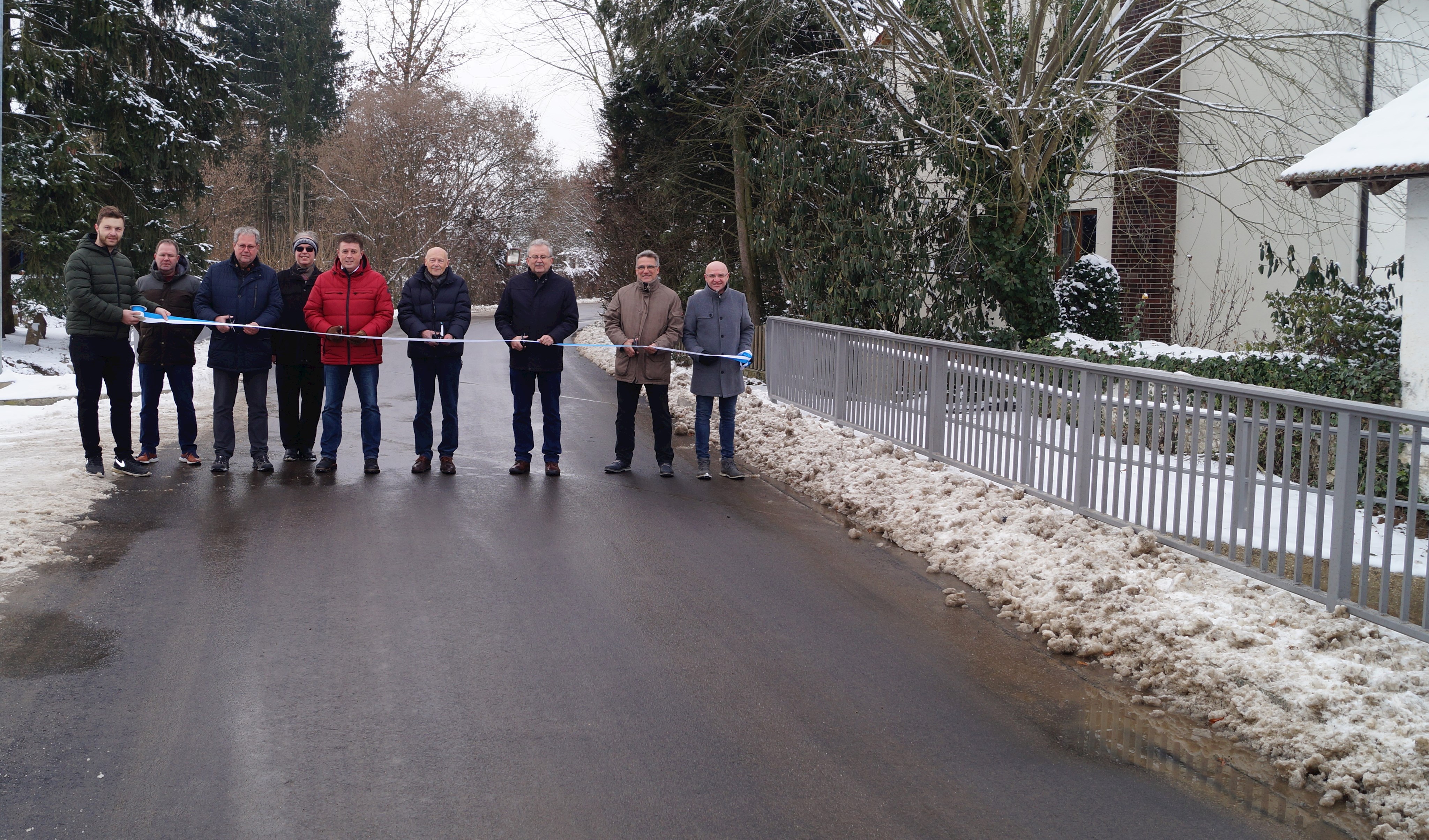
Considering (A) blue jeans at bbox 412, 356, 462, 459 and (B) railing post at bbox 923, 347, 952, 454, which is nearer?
(B) railing post at bbox 923, 347, 952, 454

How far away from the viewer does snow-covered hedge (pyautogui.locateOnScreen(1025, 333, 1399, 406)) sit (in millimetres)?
9430

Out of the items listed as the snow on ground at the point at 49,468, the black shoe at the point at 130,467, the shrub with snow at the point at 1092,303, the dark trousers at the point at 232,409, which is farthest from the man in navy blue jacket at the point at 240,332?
the shrub with snow at the point at 1092,303

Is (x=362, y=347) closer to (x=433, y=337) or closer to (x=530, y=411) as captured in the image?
(x=433, y=337)

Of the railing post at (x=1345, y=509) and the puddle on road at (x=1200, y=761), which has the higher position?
the railing post at (x=1345, y=509)

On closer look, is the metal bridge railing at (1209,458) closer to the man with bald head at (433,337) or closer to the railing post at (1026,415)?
the railing post at (1026,415)

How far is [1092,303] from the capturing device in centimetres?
1664

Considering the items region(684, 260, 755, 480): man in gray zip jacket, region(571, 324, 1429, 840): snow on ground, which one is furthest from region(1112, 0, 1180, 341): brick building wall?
region(571, 324, 1429, 840): snow on ground

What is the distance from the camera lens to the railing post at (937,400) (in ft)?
33.6

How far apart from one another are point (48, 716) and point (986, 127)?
13.3 m

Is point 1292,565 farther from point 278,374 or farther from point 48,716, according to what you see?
point 278,374

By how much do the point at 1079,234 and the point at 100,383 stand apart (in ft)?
49.4

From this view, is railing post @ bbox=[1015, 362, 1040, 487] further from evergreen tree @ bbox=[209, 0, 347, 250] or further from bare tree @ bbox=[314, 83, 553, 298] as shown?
evergreen tree @ bbox=[209, 0, 347, 250]

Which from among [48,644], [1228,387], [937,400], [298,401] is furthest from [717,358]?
[48,644]

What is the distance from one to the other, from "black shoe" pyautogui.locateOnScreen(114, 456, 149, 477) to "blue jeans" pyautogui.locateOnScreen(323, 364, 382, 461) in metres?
1.44
